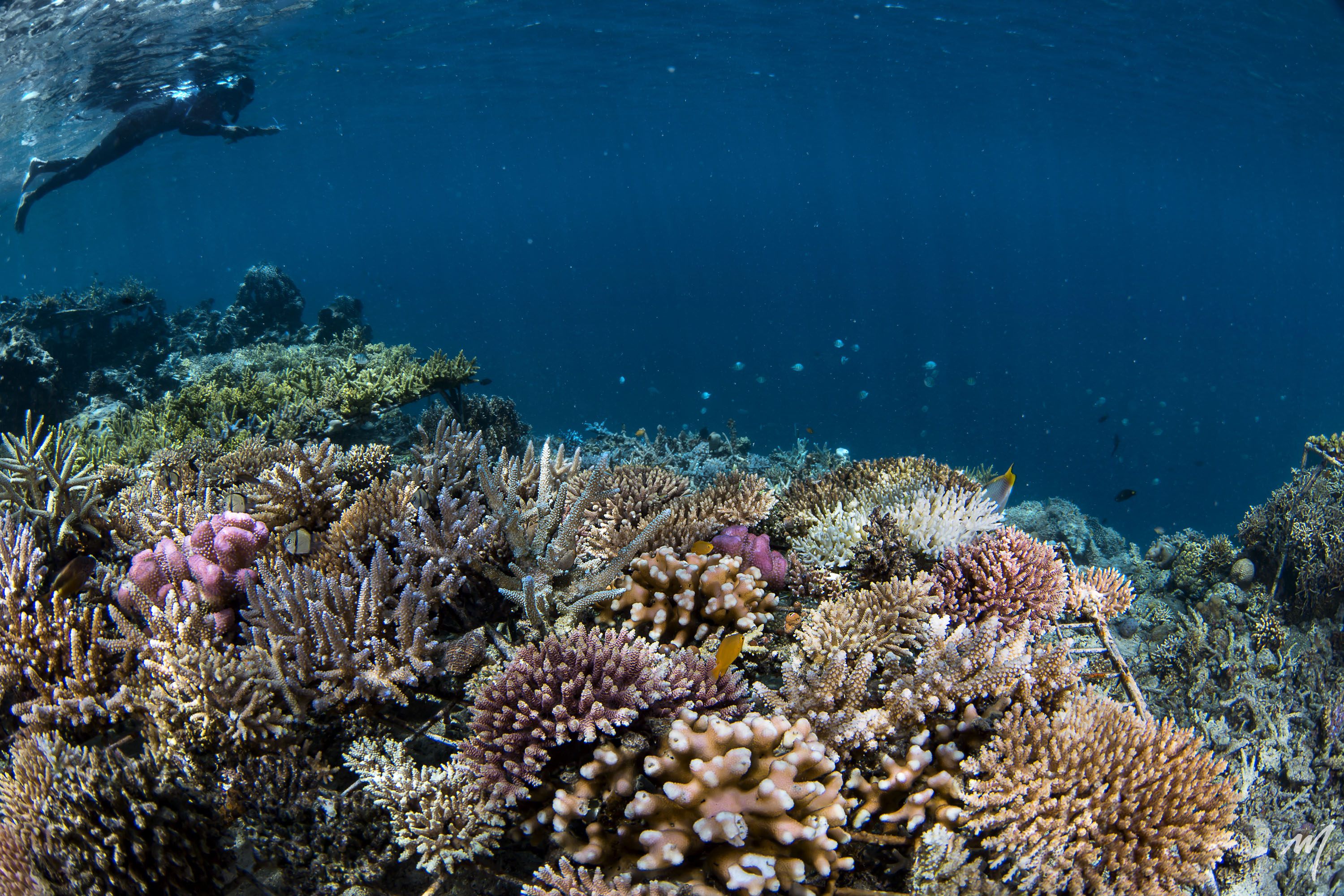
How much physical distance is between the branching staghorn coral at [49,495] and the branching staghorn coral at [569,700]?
12.7 feet

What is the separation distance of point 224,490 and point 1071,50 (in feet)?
121

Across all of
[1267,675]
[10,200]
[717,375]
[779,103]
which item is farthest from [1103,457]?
[10,200]

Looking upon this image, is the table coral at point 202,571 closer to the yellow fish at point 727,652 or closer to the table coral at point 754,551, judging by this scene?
the yellow fish at point 727,652

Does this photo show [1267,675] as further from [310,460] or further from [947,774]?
[310,460]

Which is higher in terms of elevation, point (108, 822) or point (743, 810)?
point (743, 810)

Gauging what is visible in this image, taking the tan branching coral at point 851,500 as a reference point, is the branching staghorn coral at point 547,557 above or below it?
above

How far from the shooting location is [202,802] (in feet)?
9.70

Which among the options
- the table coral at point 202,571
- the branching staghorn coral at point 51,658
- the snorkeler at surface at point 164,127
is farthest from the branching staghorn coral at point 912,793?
the snorkeler at surface at point 164,127

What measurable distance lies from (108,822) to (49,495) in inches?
118

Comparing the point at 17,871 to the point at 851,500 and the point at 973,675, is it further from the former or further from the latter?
the point at 851,500

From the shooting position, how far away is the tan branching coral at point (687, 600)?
11.6 feet

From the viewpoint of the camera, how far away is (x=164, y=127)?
81.9 ft

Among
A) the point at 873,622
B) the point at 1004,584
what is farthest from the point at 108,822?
the point at 1004,584

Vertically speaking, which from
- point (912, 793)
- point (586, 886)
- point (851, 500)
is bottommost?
point (851, 500)
